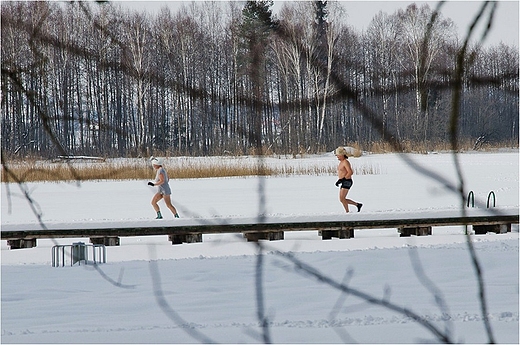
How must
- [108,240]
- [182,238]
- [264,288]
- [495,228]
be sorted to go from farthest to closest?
1. [495,228]
2. [182,238]
3. [108,240]
4. [264,288]

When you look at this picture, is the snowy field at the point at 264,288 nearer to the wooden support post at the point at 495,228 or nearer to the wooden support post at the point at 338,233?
the wooden support post at the point at 495,228

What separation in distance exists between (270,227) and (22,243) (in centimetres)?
356

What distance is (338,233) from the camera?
1038 cm

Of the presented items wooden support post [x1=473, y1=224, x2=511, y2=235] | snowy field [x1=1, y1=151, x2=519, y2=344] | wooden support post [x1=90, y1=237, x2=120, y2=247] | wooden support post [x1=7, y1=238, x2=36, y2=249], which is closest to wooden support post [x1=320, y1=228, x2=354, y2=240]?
snowy field [x1=1, y1=151, x2=519, y2=344]

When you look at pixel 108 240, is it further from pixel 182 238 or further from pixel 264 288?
pixel 264 288

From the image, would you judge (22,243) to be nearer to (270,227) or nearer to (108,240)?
(108,240)

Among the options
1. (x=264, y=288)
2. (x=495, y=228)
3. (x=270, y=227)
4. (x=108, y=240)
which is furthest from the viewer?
(x=495, y=228)

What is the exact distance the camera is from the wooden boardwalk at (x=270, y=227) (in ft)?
32.9

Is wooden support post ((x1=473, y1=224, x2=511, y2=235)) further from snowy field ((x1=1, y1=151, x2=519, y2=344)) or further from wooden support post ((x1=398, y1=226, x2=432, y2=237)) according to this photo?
wooden support post ((x1=398, y1=226, x2=432, y2=237))

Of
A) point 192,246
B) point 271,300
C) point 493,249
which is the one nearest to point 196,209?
point 192,246

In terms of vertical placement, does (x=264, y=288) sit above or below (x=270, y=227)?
below

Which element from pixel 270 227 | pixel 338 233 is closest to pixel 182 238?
pixel 270 227

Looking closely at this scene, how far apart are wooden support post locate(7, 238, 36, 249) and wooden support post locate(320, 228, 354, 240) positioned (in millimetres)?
4170

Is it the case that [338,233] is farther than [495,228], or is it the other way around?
[495,228]
